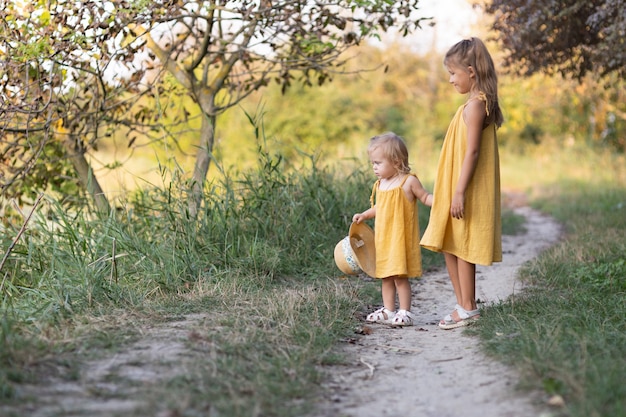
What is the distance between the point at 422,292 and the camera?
5.87 m

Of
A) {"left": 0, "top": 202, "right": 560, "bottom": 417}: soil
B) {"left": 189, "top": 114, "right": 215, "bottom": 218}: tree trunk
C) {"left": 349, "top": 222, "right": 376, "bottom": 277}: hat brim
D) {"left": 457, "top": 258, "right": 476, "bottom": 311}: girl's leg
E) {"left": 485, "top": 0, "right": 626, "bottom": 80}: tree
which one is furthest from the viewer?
{"left": 485, "top": 0, "right": 626, "bottom": 80}: tree

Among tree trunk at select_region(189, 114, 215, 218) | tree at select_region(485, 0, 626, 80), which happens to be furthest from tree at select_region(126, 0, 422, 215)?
tree at select_region(485, 0, 626, 80)

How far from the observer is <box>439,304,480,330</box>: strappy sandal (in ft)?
14.8

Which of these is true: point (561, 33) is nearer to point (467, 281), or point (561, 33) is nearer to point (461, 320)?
point (467, 281)

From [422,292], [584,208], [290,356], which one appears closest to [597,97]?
[584,208]

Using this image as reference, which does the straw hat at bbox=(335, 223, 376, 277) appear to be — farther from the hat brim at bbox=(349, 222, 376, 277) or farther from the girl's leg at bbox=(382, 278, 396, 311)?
the girl's leg at bbox=(382, 278, 396, 311)

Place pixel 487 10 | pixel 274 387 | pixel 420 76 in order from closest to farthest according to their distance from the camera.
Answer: pixel 274 387 → pixel 487 10 → pixel 420 76

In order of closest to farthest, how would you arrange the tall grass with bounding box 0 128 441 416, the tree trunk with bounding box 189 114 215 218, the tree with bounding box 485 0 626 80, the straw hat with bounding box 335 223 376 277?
the tall grass with bounding box 0 128 441 416, the straw hat with bounding box 335 223 376 277, the tree trunk with bounding box 189 114 215 218, the tree with bounding box 485 0 626 80

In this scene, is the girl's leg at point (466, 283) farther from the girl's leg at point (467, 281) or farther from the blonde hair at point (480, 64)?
the blonde hair at point (480, 64)

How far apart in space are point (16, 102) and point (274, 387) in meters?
3.85

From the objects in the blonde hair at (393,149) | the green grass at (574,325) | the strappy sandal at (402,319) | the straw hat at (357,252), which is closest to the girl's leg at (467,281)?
the green grass at (574,325)

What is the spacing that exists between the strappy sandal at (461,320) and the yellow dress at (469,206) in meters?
0.33

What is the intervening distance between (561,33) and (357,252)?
4.00 metres

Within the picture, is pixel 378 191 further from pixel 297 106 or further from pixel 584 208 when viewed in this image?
pixel 297 106
